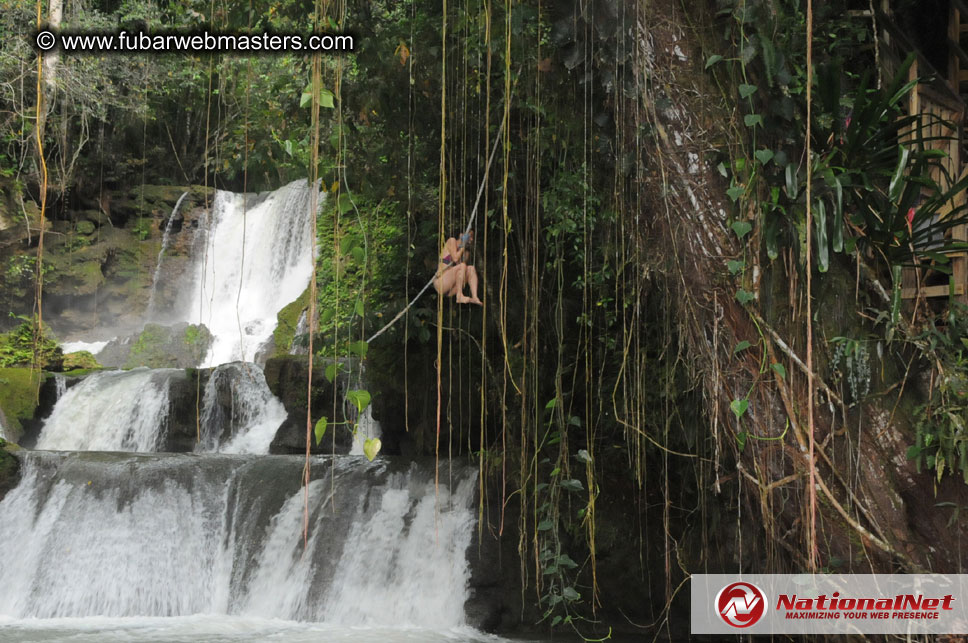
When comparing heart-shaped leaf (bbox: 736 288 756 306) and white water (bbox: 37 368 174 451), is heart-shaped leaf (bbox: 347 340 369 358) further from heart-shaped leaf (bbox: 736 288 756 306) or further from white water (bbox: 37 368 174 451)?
white water (bbox: 37 368 174 451)

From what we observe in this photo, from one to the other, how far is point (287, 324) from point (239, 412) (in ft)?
7.46

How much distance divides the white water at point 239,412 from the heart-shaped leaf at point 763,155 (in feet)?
20.4

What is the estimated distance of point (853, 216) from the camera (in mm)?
3182

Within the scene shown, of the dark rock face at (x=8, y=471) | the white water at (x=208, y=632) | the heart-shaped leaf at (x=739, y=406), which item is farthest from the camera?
the dark rock face at (x=8, y=471)

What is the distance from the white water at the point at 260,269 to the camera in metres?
11.0

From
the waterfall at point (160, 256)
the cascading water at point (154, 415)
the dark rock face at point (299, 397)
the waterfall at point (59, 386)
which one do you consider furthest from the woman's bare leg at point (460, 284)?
the waterfall at point (160, 256)

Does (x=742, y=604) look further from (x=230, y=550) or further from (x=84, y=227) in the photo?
(x=84, y=227)

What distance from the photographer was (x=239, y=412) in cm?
847

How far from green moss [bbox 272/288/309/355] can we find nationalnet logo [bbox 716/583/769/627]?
7.21m

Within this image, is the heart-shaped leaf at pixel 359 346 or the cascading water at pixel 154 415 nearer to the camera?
the heart-shaped leaf at pixel 359 346

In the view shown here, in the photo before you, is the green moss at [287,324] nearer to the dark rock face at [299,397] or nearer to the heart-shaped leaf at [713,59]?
the dark rock face at [299,397]

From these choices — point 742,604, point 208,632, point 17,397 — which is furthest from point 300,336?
point 742,604

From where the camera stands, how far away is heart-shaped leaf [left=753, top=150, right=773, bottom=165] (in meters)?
2.95

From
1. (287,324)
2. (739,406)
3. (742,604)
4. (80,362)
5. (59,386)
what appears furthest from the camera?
(287,324)
